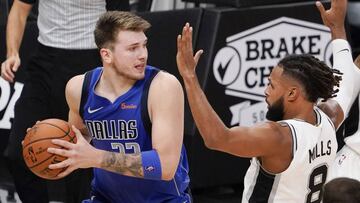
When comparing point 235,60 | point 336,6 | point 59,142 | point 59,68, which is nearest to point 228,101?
point 235,60

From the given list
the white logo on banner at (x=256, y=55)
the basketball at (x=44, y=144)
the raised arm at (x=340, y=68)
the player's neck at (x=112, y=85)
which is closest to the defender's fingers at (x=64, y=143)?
the basketball at (x=44, y=144)

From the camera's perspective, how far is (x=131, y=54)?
18.4 feet

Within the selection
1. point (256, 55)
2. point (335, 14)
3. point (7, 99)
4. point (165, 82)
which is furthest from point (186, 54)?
point (7, 99)

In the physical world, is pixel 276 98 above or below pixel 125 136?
above

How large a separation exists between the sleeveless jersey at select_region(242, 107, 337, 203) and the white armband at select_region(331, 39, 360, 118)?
0.55 m

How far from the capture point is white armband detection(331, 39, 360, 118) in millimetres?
6098

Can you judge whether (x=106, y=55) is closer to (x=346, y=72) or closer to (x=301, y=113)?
(x=301, y=113)

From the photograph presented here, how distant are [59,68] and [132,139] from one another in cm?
179

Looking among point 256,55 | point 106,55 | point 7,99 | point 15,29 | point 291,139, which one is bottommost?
point 7,99

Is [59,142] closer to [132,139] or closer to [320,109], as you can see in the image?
[132,139]

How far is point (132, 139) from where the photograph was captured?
18.5ft

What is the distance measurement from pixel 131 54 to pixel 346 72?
4.50 ft

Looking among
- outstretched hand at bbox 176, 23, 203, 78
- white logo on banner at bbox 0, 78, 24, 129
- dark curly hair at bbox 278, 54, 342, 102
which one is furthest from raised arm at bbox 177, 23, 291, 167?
white logo on banner at bbox 0, 78, 24, 129

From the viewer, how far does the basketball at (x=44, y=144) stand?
17.4 feet
